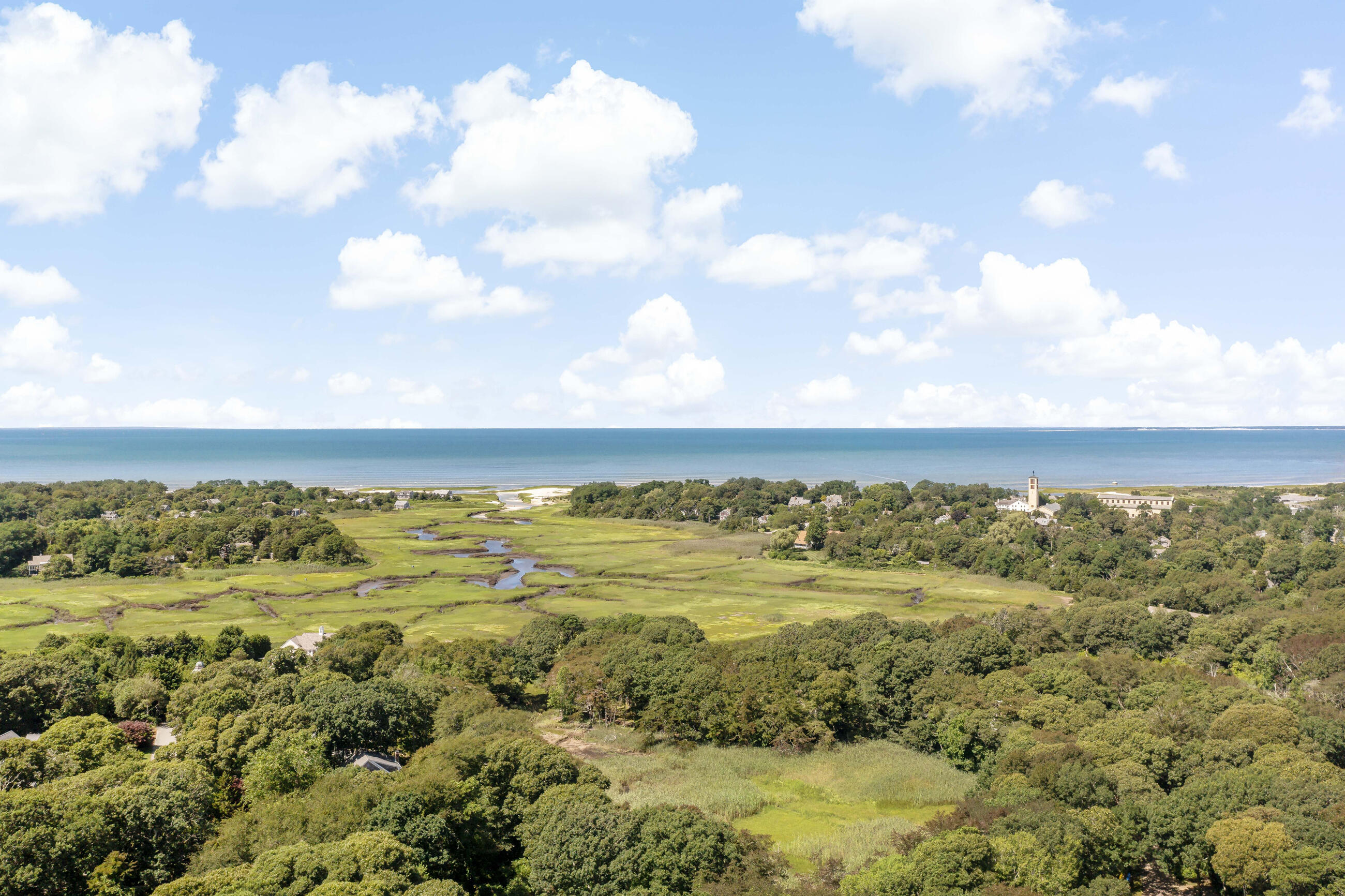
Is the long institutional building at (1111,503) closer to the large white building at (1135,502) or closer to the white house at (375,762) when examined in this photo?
the large white building at (1135,502)

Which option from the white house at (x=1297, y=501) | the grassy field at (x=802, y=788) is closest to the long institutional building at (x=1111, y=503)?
the white house at (x=1297, y=501)

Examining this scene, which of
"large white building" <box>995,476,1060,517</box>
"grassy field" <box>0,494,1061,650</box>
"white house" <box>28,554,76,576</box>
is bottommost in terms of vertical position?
"grassy field" <box>0,494,1061,650</box>

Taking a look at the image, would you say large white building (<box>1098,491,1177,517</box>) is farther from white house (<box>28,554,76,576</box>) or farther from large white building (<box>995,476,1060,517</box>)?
white house (<box>28,554,76,576</box>)

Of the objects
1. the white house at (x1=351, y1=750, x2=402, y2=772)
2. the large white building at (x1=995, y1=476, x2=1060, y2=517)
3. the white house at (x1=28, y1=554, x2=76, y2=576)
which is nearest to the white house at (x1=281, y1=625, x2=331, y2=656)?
the white house at (x1=351, y1=750, x2=402, y2=772)

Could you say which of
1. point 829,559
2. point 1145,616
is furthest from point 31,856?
point 829,559

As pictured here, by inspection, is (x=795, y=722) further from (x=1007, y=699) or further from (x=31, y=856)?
(x=31, y=856)

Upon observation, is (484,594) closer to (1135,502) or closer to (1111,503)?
(1111,503)
